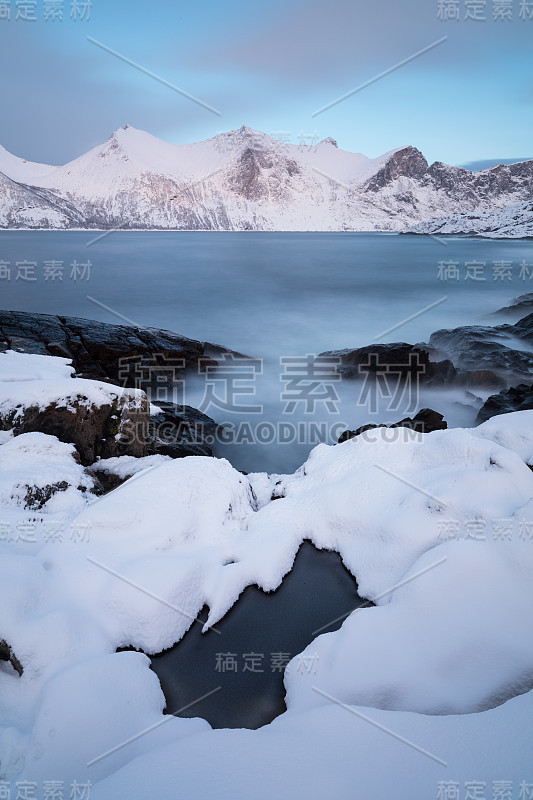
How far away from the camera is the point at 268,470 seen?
812 cm

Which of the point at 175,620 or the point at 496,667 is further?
the point at 175,620

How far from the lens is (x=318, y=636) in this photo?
10.8 feet

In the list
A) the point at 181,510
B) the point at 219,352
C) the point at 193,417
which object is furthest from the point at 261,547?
the point at 219,352

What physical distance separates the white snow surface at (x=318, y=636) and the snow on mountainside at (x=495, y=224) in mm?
91019

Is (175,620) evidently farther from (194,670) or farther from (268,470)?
(268,470)

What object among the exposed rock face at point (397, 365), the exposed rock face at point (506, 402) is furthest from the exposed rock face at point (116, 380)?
the exposed rock face at point (506, 402)

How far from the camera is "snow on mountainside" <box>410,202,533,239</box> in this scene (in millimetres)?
81938

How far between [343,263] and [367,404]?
30.6 meters

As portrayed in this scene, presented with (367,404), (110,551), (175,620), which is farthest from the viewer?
(367,404)

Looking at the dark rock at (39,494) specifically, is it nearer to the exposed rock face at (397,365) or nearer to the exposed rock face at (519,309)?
the exposed rock face at (397,365)

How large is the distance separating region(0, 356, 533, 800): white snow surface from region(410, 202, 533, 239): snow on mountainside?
299 feet

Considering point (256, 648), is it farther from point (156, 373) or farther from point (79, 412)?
A: point (156, 373)

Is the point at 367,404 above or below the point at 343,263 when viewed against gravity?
below

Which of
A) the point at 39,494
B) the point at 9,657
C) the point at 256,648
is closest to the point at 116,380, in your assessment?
the point at 39,494
